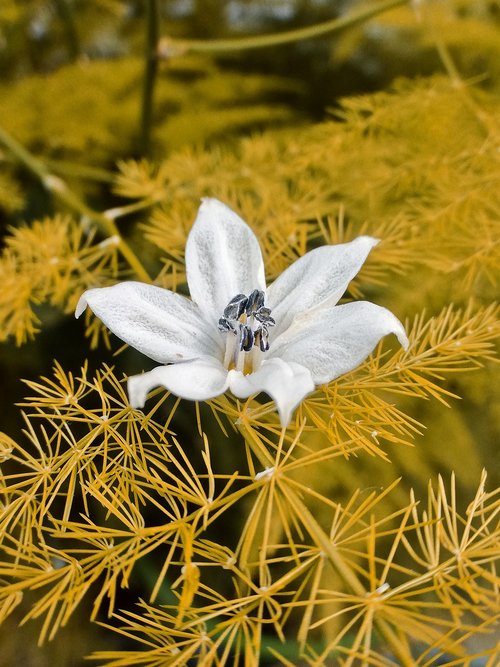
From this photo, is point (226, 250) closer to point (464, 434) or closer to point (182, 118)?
point (464, 434)

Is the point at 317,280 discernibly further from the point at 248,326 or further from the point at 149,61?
the point at 149,61

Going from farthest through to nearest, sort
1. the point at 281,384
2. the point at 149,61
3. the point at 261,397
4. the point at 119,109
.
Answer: the point at 119,109
the point at 149,61
the point at 261,397
the point at 281,384

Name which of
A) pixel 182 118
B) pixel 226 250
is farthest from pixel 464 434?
pixel 182 118

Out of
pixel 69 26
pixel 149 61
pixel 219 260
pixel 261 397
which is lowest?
pixel 261 397

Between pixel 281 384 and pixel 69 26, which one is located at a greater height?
pixel 69 26

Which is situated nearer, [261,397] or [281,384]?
[281,384]

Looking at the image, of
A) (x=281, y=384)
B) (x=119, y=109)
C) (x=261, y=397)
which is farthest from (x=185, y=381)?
(x=119, y=109)

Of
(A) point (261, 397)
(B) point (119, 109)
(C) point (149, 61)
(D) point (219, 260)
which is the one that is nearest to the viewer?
(D) point (219, 260)

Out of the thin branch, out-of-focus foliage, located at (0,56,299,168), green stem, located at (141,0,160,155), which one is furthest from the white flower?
the thin branch
